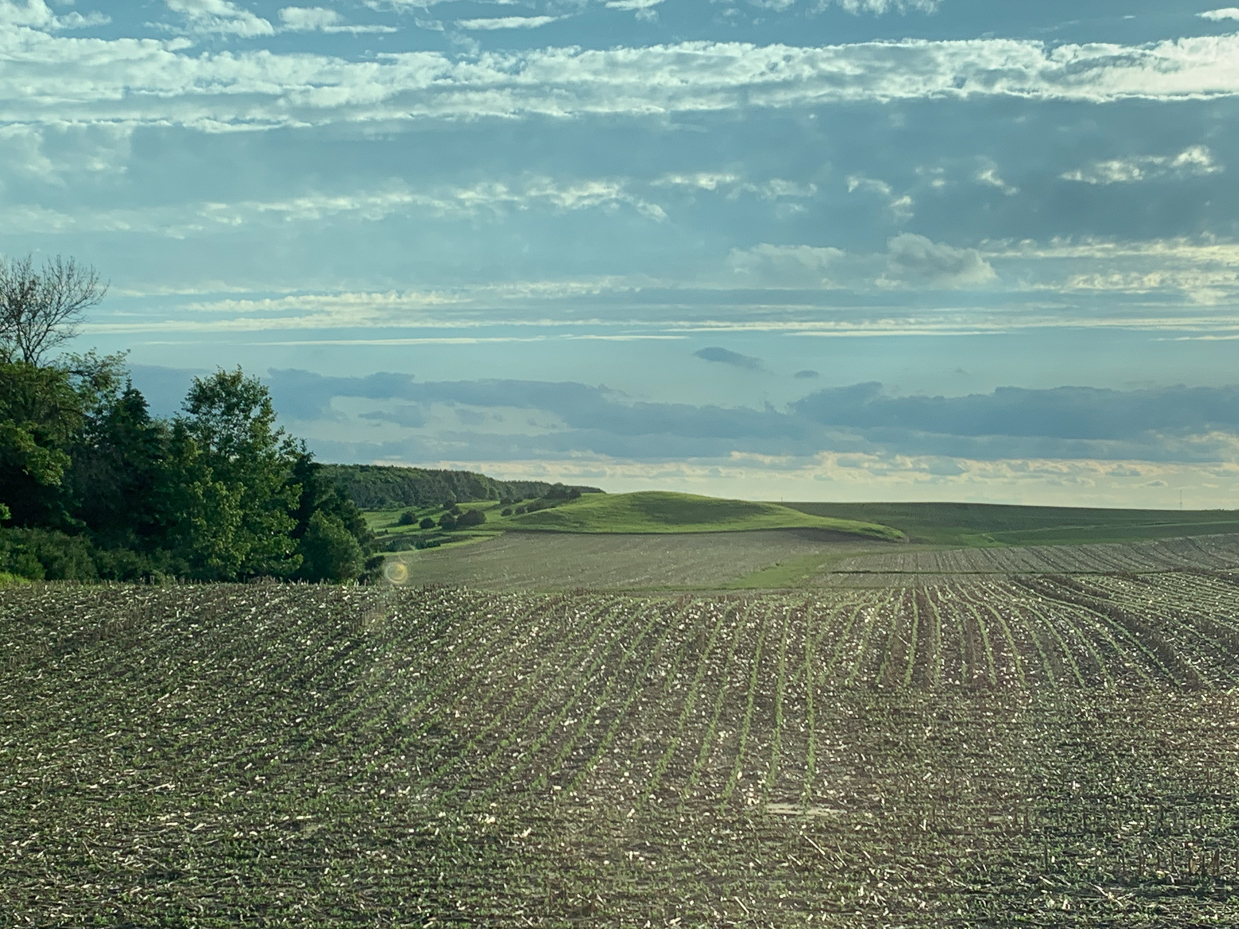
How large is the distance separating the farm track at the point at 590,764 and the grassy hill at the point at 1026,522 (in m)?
72.9

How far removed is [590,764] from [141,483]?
130ft

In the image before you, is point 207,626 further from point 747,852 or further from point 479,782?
point 747,852

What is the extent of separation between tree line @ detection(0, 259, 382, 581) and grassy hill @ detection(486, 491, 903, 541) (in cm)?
4893

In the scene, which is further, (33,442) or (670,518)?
(670,518)

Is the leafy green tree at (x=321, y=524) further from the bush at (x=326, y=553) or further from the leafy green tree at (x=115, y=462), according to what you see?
the leafy green tree at (x=115, y=462)

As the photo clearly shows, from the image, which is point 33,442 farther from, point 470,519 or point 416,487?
point 416,487

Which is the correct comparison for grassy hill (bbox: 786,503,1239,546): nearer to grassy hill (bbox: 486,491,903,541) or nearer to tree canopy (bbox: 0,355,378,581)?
grassy hill (bbox: 486,491,903,541)

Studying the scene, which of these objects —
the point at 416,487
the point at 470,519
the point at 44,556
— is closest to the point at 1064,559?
the point at 470,519

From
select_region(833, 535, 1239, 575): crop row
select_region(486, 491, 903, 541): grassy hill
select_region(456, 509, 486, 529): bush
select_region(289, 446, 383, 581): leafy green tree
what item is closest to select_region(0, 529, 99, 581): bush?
select_region(289, 446, 383, 581): leafy green tree

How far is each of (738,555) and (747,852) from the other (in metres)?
66.2

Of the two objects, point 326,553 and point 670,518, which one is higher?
point 670,518

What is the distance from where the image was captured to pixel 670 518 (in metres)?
122

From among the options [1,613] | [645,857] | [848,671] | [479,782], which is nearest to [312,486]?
[1,613]

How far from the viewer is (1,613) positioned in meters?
30.2
